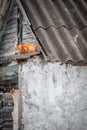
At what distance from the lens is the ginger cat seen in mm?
4790

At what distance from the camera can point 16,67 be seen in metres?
5.22

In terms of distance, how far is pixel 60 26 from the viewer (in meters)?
4.71

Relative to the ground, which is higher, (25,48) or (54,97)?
(25,48)

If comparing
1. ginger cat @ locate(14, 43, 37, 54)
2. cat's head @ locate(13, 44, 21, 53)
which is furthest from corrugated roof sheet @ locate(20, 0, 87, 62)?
cat's head @ locate(13, 44, 21, 53)

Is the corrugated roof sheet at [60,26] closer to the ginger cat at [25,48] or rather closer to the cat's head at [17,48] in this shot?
the ginger cat at [25,48]

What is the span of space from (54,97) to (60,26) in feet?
4.47

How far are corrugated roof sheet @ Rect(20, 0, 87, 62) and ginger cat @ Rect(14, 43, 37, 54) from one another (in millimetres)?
350

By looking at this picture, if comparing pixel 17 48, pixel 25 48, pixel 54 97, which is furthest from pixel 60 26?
pixel 54 97

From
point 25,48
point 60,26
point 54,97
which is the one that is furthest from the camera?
point 25,48

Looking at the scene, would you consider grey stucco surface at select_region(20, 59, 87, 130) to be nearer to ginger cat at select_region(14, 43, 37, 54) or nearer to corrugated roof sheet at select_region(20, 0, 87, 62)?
ginger cat at select_region(14, 43, 37, 54)

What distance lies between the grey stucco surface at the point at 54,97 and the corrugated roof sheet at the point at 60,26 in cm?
39

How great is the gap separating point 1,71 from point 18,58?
2.82 feet

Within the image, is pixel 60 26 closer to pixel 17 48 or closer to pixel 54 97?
pixel 17 48

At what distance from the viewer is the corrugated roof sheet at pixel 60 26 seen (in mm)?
4273
